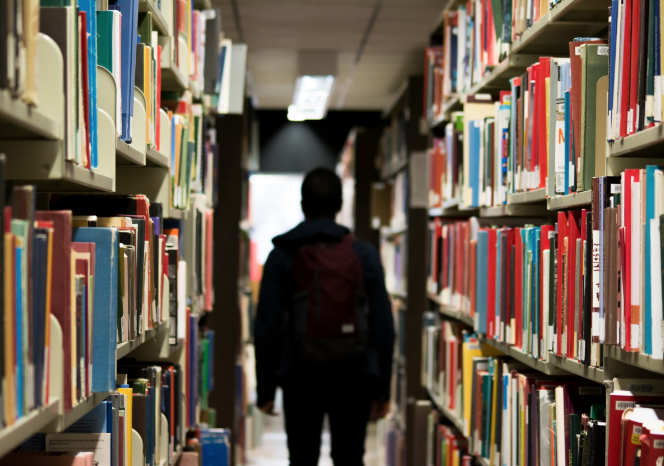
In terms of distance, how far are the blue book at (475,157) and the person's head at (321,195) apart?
53 cm

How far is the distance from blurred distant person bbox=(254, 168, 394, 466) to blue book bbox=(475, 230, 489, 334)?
43 centimetres

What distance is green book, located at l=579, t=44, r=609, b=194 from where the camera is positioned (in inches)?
58.0

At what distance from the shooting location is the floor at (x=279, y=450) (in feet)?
15.7

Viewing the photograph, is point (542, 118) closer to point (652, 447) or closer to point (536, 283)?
point (536, 283)

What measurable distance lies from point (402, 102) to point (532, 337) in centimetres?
318

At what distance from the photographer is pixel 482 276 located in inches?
87.7

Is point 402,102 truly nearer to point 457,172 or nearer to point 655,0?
point 457,172

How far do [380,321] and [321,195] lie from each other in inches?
20.8

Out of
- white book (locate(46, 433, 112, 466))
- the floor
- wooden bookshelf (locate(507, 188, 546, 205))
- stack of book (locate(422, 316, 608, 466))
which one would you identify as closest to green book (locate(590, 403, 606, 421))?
stack of book (locate(422, 316, 608, 466))

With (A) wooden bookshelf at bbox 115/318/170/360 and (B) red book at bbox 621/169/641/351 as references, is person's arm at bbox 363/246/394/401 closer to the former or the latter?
(A) wooden bookshelf at bbox 115/318/170/360

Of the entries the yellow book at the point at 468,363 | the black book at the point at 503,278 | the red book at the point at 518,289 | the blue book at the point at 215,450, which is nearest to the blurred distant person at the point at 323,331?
the blue book at the point at 215,450

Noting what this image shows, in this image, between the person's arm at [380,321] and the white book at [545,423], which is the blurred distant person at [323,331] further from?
the white book at [545,423]

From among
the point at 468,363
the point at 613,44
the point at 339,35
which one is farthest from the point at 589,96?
the point at 339,35

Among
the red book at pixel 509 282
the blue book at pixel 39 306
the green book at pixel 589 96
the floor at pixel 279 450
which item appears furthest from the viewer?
the floor at pixel 279 450
